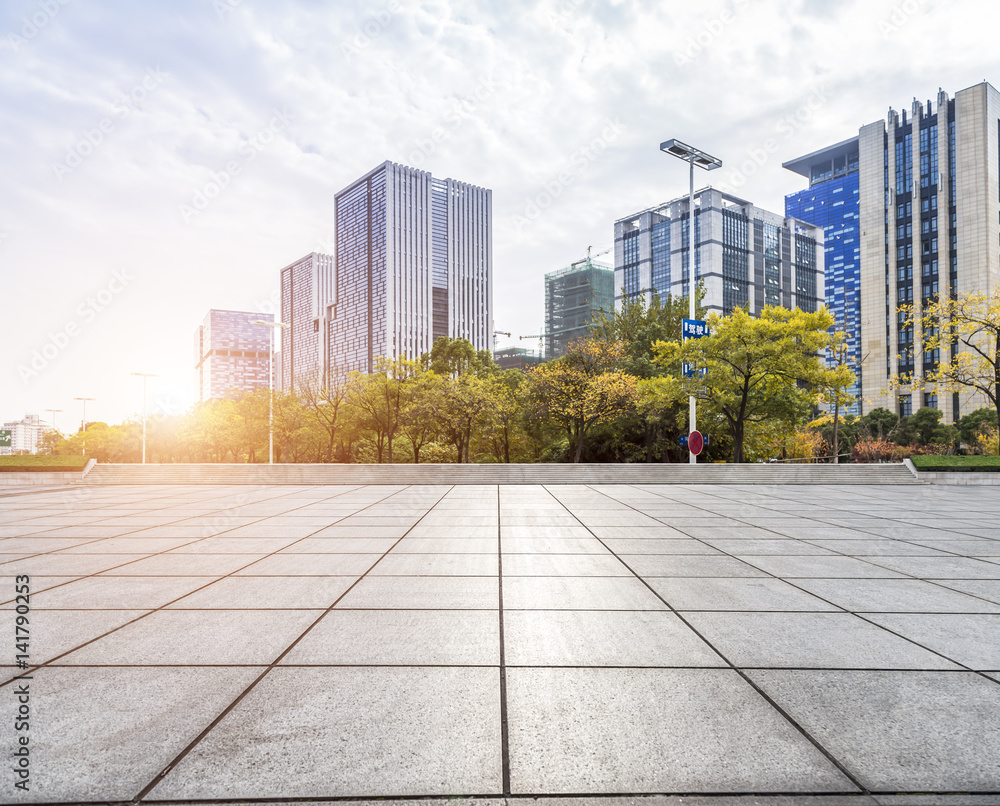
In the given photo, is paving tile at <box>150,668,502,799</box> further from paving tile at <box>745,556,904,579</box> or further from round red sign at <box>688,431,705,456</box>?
round red sign at <box>688,431,705,456</box>

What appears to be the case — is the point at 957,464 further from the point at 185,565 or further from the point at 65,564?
the point at 65,564

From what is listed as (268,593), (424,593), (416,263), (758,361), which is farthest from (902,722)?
(416,263)

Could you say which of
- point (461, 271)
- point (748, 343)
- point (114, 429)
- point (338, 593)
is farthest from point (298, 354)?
point (338, 593)

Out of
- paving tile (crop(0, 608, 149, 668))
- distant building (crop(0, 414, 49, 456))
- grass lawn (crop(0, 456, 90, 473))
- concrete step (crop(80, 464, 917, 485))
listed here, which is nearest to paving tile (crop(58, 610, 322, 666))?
paving tile (crop(0, 608, 149, 668))

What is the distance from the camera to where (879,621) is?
4840 mm

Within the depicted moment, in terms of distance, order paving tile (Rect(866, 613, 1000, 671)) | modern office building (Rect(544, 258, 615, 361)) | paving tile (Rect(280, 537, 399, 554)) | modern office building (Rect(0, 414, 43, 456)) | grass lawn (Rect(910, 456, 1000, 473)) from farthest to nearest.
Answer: modern office building (Rect(0, 414, 43, 456)), modern office building (Rect(544, 258, 615, 361)), grass lawn (Rect(910, 456, 1000, 473)), paving tile (Rect(280, 537, 399, 554)), paving tile (Rect(866, 613, 1000, 671))

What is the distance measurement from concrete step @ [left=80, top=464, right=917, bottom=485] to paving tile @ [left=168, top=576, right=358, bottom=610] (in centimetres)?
1666

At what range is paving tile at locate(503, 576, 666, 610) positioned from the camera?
209 inches

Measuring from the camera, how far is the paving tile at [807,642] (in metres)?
3.96

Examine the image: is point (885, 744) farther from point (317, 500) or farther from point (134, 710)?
point (317, 500)

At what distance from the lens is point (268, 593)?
18.7 ft

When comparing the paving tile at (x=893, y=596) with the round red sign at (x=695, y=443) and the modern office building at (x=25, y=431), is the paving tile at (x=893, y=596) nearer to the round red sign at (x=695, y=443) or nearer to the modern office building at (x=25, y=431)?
the round red sign at (x=695, y=443)

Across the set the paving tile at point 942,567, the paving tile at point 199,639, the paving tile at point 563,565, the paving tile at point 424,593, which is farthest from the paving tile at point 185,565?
the paving tile at point 942,567

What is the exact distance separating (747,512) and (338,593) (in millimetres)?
9941
